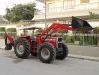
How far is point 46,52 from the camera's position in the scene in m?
13.8

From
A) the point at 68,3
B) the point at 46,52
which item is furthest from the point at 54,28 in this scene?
the point at 68,3

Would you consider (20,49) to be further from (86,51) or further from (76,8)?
(76,8)

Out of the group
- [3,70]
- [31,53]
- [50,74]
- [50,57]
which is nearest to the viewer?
[50,74]

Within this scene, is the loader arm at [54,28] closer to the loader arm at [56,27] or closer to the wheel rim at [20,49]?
the loader arm at [56,27]

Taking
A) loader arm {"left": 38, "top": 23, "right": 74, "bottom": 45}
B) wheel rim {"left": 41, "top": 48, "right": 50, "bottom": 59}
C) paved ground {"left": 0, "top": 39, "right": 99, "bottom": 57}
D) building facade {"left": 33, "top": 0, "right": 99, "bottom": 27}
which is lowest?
paved ground {"left": 0, "top": 39, "right": 99, "bottom": 57}

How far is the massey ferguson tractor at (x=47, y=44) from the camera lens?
1338cm

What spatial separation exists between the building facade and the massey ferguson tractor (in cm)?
1714

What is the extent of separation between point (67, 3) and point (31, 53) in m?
23.3

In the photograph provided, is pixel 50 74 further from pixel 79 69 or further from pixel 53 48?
pixel 53 48

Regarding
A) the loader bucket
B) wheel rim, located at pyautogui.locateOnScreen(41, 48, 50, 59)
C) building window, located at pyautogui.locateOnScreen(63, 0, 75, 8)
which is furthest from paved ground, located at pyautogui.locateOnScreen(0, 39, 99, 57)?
building window, located at pyautogui.locateOnScreen(63, 0, 75, 8)

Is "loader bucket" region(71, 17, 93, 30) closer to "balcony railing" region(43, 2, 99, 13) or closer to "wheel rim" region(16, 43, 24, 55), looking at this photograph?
"wheel rim" region(16, 43, 24, 55)

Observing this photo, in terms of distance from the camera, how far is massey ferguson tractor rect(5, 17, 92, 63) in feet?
43.9

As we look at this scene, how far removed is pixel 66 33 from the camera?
2588cm

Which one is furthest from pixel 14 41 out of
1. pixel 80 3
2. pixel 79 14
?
pixel 80 3
